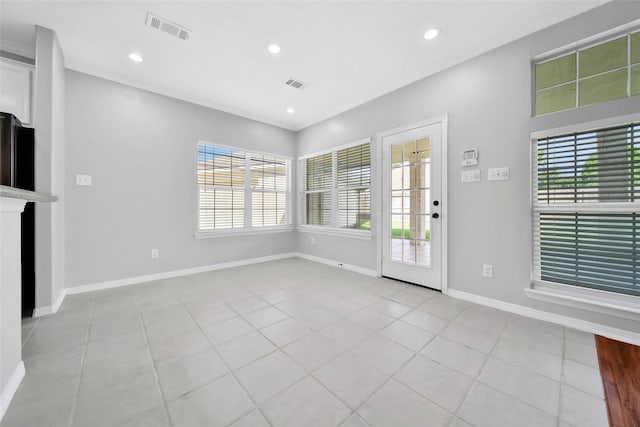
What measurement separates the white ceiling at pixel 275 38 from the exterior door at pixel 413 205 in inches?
31.1

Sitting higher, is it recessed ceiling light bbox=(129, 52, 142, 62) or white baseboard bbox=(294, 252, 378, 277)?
recessed ceiling light bbox=(129, 52, 142, 62)

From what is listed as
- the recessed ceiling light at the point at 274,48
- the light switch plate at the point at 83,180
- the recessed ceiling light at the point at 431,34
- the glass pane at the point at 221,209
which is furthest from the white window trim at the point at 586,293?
the light switch plate at the point at 83,180

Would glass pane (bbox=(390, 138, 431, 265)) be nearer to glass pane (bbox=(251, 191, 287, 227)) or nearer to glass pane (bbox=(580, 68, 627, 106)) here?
glass pane (bbox=(580, 68, 627, 106))

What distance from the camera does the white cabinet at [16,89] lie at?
2.39m

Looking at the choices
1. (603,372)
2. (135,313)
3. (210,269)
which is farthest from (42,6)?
(603,372)

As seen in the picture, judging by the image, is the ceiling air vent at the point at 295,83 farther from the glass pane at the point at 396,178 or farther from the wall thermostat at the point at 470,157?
the wall thermostat at the point at 470,157

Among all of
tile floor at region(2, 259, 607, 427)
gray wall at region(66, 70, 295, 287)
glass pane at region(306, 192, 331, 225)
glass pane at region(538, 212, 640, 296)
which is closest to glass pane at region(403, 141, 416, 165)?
glass pane at region(538, 212, 640, 296)

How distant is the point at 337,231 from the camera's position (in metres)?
4.30

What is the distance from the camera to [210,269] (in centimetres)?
402

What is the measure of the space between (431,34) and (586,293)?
2730 mm

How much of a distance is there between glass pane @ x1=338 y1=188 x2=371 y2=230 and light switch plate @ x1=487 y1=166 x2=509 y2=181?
1645 millimetres

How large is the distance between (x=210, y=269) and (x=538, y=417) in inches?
157

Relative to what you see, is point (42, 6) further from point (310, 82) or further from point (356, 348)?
point (356, 348)

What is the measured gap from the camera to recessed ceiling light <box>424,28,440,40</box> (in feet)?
7.79
